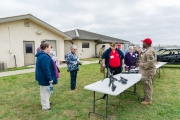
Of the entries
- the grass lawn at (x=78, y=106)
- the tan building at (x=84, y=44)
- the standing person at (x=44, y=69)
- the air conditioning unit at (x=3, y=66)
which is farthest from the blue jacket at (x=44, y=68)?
the tan building at (x=84, y=44)

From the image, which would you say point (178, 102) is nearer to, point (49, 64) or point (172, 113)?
point (172, 113)

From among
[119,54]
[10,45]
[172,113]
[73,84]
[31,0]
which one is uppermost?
[31,0]

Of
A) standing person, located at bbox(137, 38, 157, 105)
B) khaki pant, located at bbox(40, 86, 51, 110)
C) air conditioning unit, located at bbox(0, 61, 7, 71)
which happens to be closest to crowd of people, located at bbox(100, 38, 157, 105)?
standing person, located at bbox(137, 38, 157, 105)

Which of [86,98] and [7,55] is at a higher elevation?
[7,55]

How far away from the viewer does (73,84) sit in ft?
16.1

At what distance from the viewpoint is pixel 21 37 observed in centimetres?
1016

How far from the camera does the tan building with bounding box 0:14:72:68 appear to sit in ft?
30.6

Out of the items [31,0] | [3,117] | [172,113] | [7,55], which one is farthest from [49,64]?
[31,0]

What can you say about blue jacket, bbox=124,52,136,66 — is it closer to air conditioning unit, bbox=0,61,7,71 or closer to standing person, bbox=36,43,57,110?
standing person, bbox=36,43,57,110

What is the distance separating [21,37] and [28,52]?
127 cm

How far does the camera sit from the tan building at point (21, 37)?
9336 millimetres

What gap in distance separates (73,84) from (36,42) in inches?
293

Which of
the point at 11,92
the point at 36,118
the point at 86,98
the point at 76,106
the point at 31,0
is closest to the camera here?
the point at 36,118

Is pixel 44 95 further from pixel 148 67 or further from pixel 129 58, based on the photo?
pixel 129 58
